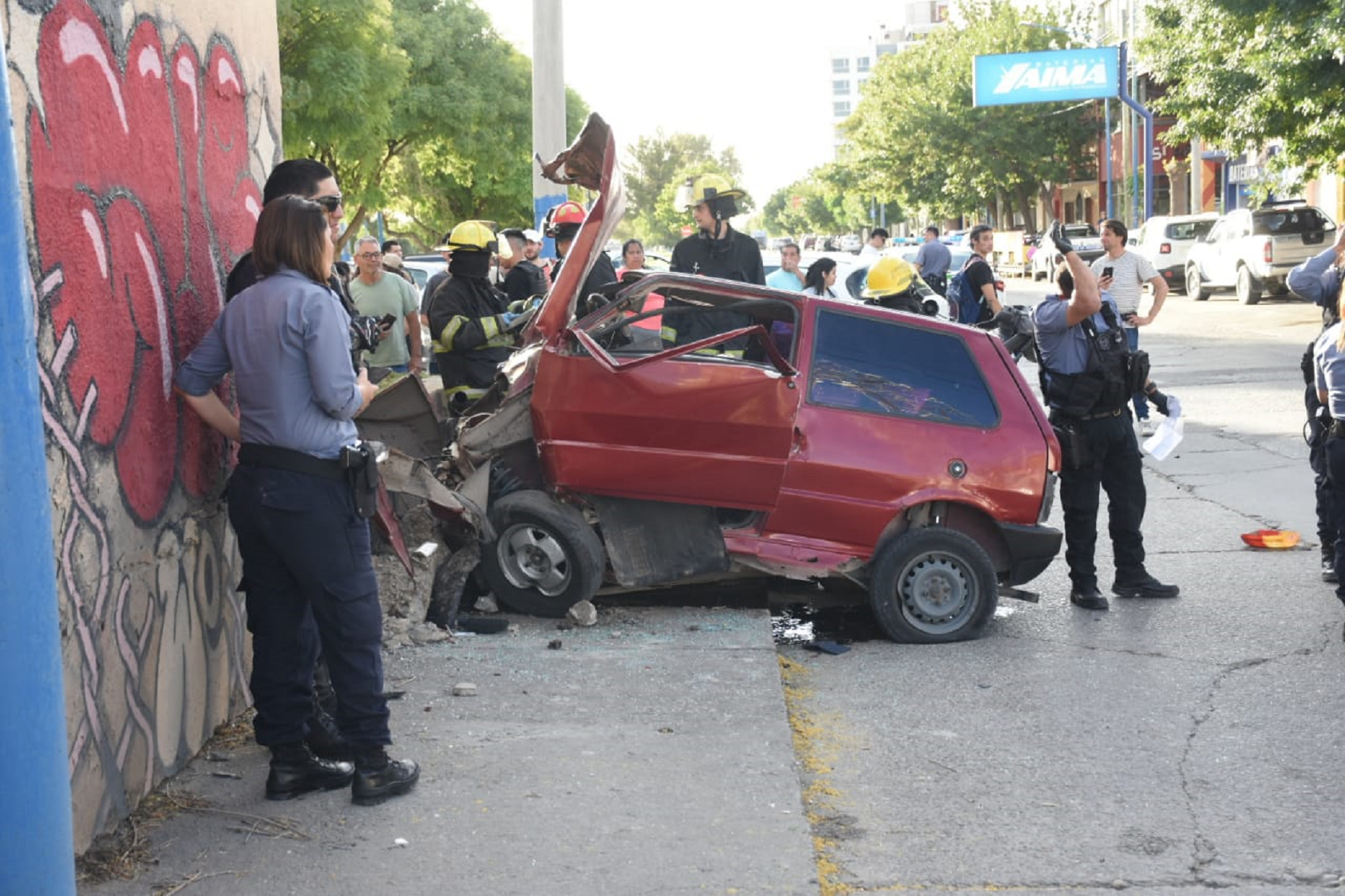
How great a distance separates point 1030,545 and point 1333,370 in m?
1.51

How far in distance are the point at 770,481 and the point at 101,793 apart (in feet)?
11.5

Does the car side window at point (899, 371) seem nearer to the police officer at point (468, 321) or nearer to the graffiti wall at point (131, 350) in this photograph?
the police officer at point (468, 321)

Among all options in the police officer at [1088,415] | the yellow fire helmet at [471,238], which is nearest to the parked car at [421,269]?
the yellow fire helmet at [471,238]

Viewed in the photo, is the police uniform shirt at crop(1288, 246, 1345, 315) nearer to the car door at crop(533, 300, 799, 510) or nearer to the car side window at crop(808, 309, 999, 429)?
the car side window at crop(808, 309, 999, 429)

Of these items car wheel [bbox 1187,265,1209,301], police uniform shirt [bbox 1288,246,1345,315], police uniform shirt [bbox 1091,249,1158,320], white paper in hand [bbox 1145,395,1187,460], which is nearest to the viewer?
white paper in hand [bbox 1145,395,1187,460]

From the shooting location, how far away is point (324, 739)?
16.3ft

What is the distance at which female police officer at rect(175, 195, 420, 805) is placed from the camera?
4.38 metres

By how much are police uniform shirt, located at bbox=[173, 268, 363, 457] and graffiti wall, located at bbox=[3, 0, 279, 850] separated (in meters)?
0.36

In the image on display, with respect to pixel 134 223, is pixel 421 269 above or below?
above

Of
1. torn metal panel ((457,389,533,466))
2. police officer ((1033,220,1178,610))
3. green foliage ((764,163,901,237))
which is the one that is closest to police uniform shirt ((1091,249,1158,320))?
police officer ((1033,220,1178,610))

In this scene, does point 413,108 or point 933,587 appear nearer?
point 933,587

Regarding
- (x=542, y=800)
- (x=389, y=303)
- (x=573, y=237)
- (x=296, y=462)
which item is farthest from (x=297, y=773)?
(x=389, y=303)

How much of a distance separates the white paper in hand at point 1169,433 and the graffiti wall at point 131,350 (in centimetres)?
477

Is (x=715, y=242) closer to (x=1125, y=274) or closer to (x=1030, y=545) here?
(x=1125, y=274)
